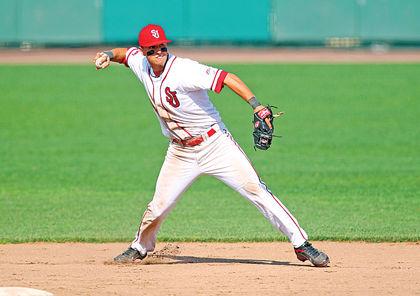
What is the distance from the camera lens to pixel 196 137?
8.35 meters

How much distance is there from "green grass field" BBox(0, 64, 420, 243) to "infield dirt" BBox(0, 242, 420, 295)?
17.1 inches

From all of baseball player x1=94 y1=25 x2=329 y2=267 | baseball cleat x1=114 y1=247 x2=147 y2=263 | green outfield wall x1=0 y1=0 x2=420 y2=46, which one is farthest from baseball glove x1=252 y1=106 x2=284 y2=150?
green outfield wall x1=0 y1=0 x2=420 y2=46

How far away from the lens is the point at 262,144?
815 cm

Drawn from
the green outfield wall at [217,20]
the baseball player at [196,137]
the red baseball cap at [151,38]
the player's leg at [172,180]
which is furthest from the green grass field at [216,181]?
the green outfield wall at [217,20]

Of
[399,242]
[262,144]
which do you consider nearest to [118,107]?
[399,242]

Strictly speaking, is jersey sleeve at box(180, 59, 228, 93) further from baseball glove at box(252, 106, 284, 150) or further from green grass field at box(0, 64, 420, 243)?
green grass field at box(0, 64, 420, 243)

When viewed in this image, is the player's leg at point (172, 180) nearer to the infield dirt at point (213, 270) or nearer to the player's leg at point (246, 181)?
the player's leg at point (246, 181)

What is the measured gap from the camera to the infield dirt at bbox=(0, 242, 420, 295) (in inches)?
303

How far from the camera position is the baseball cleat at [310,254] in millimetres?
8336

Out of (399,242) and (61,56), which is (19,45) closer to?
(61,56)

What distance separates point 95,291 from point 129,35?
23.4m

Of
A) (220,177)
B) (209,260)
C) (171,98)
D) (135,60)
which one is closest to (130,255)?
(209,260)

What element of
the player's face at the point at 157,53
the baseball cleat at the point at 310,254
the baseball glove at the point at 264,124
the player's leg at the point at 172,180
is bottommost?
the baseball cleat at the point at 310,254

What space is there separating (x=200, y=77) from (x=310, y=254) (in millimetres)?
1706
